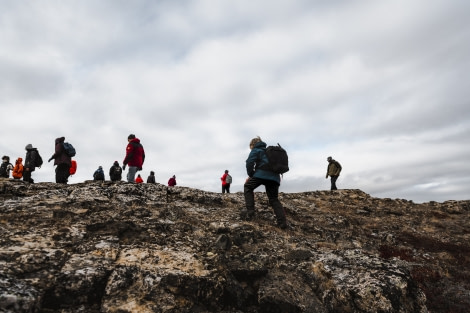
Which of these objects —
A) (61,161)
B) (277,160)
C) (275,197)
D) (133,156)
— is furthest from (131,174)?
(277,160)

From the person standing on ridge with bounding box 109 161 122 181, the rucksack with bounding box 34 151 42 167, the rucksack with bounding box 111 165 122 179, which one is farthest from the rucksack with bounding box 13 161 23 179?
the rucksack with bounding box 111 165 122 179

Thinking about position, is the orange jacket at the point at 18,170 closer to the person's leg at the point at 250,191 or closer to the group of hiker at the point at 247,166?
the group of hiker at the point at 247,166

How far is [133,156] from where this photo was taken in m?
15.8

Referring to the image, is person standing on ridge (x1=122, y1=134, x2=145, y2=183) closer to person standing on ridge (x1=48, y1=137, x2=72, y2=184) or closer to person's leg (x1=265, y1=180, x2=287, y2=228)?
person standing on ridge (x1=48, y1=137, x2=72, y2=184)

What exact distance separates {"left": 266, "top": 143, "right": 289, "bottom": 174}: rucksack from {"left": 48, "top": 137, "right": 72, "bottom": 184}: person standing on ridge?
1139 cm

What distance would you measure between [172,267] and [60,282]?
2.49 meters

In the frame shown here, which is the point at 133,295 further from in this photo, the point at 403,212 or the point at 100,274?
the point at 403,212

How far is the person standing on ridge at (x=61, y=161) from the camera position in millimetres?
15859

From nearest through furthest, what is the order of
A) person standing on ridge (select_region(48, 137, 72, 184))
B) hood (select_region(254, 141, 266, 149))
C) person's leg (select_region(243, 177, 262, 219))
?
person's leg (select_region(243, 177, 262, 219))
hood (select_region(254, 141, 266, 149))
person standing on ridge (select_region(48, 137, 72, 184))

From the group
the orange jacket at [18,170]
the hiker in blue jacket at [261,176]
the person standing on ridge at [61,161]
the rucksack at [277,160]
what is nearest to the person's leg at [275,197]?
the hiker in blue jacket at [261,176]

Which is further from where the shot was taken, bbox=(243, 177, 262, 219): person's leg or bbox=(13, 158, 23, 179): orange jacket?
bbox=(13, 158, 23, 179): orange jacket

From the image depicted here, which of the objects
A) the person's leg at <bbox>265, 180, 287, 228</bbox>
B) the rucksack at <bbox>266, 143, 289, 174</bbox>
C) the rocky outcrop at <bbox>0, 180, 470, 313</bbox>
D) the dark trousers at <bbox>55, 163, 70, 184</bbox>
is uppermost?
the dark trousers at <bbox>55, 163, 70, 184</bbox>

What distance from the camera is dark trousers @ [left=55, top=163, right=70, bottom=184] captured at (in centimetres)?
1605

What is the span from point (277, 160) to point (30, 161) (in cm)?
1483
